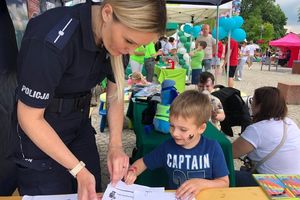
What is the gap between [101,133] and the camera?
4.19m

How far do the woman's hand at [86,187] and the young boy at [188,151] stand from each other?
0.48m

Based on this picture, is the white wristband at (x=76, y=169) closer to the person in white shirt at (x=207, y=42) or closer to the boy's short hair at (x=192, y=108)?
the boy's short hair at (x=192, y=108)

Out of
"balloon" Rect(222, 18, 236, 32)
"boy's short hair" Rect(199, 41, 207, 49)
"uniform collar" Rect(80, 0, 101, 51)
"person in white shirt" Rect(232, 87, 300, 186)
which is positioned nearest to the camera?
"uniform collar" Rect(80, 0, 101, 51)

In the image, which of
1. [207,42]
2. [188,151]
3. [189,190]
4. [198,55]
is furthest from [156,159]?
[207,42]

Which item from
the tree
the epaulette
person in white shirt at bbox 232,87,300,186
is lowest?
person in white shirt at bbox 232,87,300,186

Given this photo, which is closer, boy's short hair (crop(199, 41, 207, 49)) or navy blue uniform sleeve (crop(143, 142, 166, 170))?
navy blue uniform sleeve (crop(143, 142, 166, 170))

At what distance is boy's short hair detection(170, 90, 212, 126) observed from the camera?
4.84 feet

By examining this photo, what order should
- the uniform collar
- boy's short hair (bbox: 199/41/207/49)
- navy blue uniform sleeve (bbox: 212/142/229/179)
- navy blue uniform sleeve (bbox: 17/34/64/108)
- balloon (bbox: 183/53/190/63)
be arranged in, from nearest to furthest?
navy blue uniform sleeve (bbox: 17/34/64/108) < the uniform collar < navy blue uniform sleeve (bbox: 212/142/229/179) < boy's short hair (bbox: 199/41/207/49) < balloon (bbox: 183/53/190/63)

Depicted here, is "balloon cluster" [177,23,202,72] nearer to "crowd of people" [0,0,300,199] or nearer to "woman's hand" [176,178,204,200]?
"crowd of people" [0,0,300,199]

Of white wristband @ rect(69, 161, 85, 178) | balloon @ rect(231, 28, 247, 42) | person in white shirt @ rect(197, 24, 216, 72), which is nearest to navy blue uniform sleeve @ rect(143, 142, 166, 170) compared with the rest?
white wristband @ rect(69, 161, 85, 178)

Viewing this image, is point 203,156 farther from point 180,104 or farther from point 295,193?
point 295,193

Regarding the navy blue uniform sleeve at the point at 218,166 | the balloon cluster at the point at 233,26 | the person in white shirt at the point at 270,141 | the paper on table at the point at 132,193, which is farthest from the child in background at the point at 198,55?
the paper on table at the point at 132,193

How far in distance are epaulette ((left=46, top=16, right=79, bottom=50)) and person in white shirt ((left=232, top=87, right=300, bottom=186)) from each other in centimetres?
143

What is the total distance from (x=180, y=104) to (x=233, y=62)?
606cm
